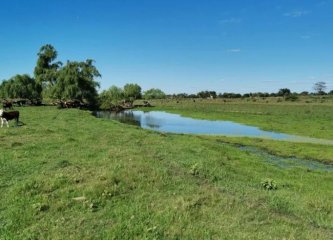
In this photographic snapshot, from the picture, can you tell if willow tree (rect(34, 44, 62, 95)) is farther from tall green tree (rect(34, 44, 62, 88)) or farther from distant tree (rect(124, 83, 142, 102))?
distant tree (rect(124, 83, 142, 102))

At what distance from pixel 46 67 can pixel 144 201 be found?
105606mm

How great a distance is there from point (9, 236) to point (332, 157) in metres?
25.3

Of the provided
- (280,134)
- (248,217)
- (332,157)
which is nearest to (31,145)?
(248,217)

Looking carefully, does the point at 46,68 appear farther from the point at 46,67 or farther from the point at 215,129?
the point at 215,129

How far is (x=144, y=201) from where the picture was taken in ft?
36.6

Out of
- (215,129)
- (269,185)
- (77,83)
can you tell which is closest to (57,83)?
(77,83)

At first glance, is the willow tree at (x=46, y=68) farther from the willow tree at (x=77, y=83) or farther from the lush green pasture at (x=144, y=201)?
the lush green pasture at (x=144, y=201)

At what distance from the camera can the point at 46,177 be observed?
12984mm

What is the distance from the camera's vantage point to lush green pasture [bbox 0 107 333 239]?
30.1ft

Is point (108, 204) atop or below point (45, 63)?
below

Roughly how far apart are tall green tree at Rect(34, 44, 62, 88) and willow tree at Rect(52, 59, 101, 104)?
4481 millimetres

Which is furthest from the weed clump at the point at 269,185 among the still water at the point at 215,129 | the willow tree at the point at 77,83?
the willow tree at the point at 77,83

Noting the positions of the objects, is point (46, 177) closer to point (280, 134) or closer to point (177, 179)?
point (177, 179)

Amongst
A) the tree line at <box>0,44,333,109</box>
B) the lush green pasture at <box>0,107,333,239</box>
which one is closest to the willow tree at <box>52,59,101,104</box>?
the tree line at <box>0,44,333,109</box>
